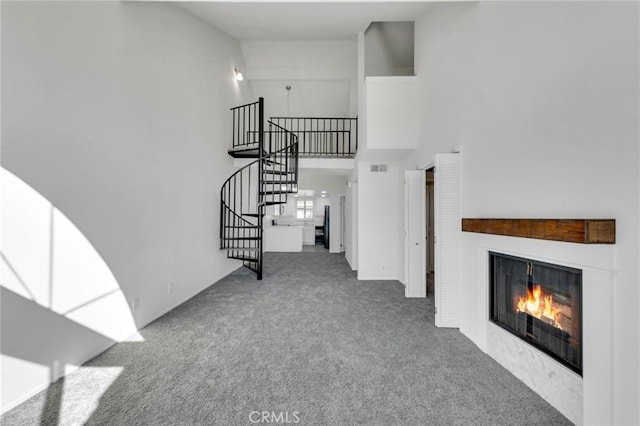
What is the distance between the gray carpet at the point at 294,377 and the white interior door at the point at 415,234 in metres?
0.68

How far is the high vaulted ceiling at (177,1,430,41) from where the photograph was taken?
171 inches

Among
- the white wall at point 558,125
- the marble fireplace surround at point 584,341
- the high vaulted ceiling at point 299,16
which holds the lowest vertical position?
the marble fireplace surround at point 584,341

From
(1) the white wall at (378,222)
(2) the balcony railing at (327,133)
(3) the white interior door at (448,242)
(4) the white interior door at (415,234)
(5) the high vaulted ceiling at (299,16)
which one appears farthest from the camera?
(2) the balcony railing at (327,133)

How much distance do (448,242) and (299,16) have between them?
14.5ft

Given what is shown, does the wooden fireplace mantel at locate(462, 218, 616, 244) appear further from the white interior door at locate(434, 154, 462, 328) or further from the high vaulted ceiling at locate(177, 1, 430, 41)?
the high vaulted ceiling at locate(177, 1, 430, 41)

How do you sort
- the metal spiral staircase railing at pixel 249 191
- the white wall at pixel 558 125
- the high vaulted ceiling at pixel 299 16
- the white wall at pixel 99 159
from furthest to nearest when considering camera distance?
the metal spiral staircase railing at pixel 249 191, the high vaulted ceiling at pixel 299 16, the white wall at pixel 99 159, the white wall at pixel 558 125

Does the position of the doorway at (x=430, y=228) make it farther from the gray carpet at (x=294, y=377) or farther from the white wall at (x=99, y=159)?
the white wall at (x=99, y=159)

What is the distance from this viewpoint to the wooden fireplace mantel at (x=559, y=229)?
4.82ft

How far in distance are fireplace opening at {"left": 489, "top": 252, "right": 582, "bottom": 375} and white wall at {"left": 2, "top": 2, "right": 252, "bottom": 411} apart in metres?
3.67

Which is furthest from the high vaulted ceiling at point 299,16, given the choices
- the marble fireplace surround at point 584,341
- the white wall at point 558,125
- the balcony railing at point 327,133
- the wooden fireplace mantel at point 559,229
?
the marble fireplace surround at point 584,341

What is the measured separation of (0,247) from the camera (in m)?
1.87

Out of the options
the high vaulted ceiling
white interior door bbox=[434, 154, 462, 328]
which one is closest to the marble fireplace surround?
white interior door bbox=[434, 154, 462, 328]

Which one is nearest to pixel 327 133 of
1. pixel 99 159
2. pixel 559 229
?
pixel 99 159

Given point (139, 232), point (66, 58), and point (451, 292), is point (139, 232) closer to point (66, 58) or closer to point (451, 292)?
point (66, 58)
